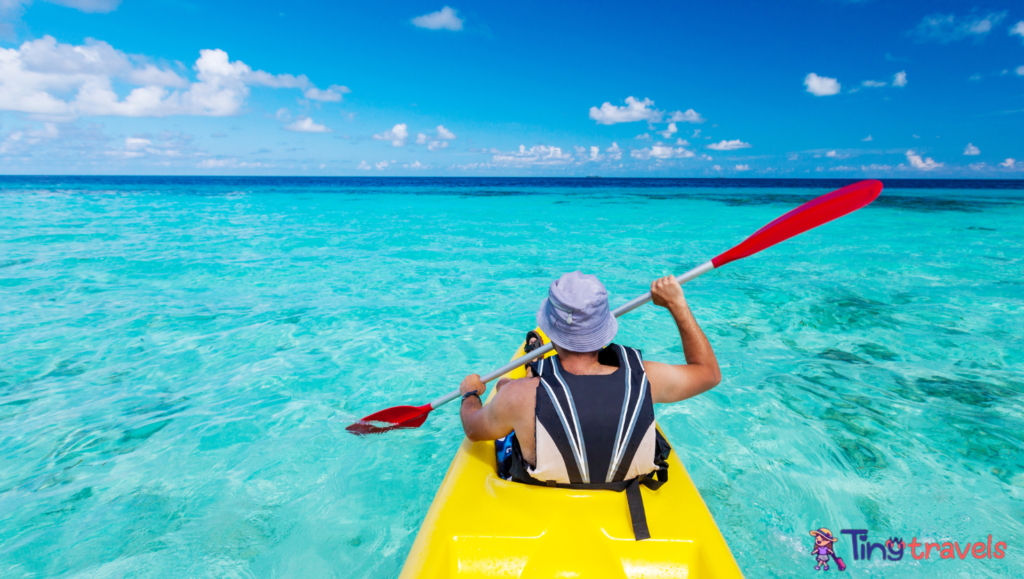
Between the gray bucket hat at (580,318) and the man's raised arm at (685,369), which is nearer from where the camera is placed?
the gray bucket hat at (580,318)

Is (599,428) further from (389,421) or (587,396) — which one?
(389,421)

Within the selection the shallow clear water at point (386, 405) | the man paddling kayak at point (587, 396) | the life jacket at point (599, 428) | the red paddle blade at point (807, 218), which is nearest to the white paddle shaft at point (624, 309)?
the red paddle blade at point (807, 218)

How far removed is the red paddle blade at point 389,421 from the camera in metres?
4.11

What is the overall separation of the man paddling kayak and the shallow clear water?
153cm

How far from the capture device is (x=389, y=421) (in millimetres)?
4238

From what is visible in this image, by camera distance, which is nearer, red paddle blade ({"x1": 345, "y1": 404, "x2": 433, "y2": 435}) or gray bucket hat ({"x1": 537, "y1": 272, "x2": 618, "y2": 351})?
gray bucket hat ({"x1": 537, "y1": 272, "x2": 618, "y2": 351})

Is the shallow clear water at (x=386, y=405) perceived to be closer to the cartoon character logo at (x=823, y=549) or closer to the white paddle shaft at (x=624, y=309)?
the cartoon character logo at (x=823, y=549)

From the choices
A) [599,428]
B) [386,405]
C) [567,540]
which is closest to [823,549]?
[567,540]

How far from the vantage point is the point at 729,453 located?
392cm

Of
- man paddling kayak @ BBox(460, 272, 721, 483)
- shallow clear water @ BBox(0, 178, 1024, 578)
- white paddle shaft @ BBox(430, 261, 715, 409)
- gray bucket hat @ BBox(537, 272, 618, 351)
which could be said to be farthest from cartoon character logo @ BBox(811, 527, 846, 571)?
gray bucket hat @ BBox(537, 272, 618, 351)

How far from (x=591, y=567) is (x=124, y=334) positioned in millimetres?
7247

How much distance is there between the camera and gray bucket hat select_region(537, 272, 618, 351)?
6.29 ft

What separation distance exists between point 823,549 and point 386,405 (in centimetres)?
380

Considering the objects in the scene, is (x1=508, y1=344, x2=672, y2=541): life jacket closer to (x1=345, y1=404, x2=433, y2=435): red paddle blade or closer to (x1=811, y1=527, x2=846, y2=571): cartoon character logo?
(x1=811, y1=527, x2=846, y2=571): cartoon character logo
